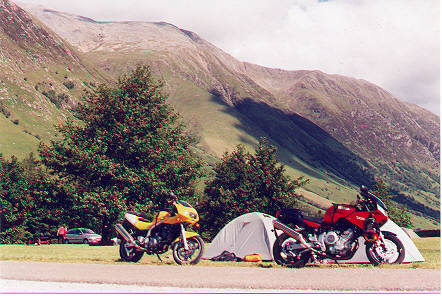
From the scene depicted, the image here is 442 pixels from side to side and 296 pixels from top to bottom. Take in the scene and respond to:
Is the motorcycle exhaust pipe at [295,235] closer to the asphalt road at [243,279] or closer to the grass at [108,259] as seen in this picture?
the grass at [108,259]

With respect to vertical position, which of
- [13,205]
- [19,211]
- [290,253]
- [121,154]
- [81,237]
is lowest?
[19,211]

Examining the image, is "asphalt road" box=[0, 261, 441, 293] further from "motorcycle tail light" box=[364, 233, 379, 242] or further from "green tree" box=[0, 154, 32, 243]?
"green tree" box=[0, 154, 32, 243]

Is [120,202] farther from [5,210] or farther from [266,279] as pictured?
[5,210]

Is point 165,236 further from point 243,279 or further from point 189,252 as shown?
point 243,279

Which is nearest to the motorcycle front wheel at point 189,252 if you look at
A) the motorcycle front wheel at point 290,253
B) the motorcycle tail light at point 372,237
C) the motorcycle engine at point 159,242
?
the motorcycle engine at point 159,242

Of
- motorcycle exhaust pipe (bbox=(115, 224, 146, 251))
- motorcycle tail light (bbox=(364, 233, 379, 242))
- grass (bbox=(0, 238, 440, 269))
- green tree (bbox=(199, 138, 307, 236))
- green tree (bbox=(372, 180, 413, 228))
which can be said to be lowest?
green tree (bbox=(372, 180, 413, 228))

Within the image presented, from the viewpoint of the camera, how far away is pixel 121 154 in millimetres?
29844

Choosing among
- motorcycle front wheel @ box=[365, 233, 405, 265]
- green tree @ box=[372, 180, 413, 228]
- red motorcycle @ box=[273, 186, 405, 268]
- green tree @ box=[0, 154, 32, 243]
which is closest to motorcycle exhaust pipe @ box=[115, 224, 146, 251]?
red motorcycle @ box=[273, 186, 405, 268]

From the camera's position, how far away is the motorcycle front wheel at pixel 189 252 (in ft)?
43.7

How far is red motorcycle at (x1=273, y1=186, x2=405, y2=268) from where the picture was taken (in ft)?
40.7

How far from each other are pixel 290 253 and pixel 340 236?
1744mm

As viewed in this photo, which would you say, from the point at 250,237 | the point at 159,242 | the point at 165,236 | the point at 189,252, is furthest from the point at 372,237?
the point at 250,237

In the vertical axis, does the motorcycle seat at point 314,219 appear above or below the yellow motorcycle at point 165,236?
above

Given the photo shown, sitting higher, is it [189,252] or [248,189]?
[189,252]
